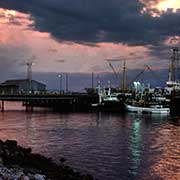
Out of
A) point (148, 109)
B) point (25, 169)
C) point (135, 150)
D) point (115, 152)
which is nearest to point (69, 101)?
point (148, 109)

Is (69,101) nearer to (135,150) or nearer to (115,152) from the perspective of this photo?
(135,150)

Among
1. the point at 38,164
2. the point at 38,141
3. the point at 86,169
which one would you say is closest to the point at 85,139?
the point at 38,141

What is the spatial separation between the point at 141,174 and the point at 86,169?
5090 millimetres

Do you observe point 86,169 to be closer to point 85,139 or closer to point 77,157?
point 77,157

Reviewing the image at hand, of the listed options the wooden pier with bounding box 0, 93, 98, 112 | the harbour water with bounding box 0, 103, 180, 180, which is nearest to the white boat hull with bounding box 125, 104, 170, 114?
the wooden pier with bounding box 0, 93, 98, 112

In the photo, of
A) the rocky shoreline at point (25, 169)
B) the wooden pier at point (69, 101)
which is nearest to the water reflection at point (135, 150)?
the rocky shoreline at point (25, 169)

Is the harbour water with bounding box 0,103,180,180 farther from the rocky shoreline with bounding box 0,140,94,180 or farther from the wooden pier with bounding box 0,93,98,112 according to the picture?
the wooden pier with bounding box 0,93,98,112

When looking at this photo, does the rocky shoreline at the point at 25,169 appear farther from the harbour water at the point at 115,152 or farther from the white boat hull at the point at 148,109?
the white boat hull at the point at 148,109

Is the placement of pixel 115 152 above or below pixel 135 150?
above

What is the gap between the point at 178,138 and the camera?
70438 millimetres

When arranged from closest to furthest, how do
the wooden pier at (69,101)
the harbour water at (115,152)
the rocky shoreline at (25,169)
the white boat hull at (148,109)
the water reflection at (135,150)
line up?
the rocky shoreline at (25,169) < the harbour water at (115,152) < the water reflection at (135,150) < the white boat hull at (148,109) < the wooden pier at (69,101)

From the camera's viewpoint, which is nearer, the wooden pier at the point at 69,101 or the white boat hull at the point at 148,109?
the white boat hull at the point at 148,109

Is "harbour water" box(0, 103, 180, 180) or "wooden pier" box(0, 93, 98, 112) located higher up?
"wooden pier" box(0, 93, 98, 112)

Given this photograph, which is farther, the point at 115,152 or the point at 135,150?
the point at 135,150
